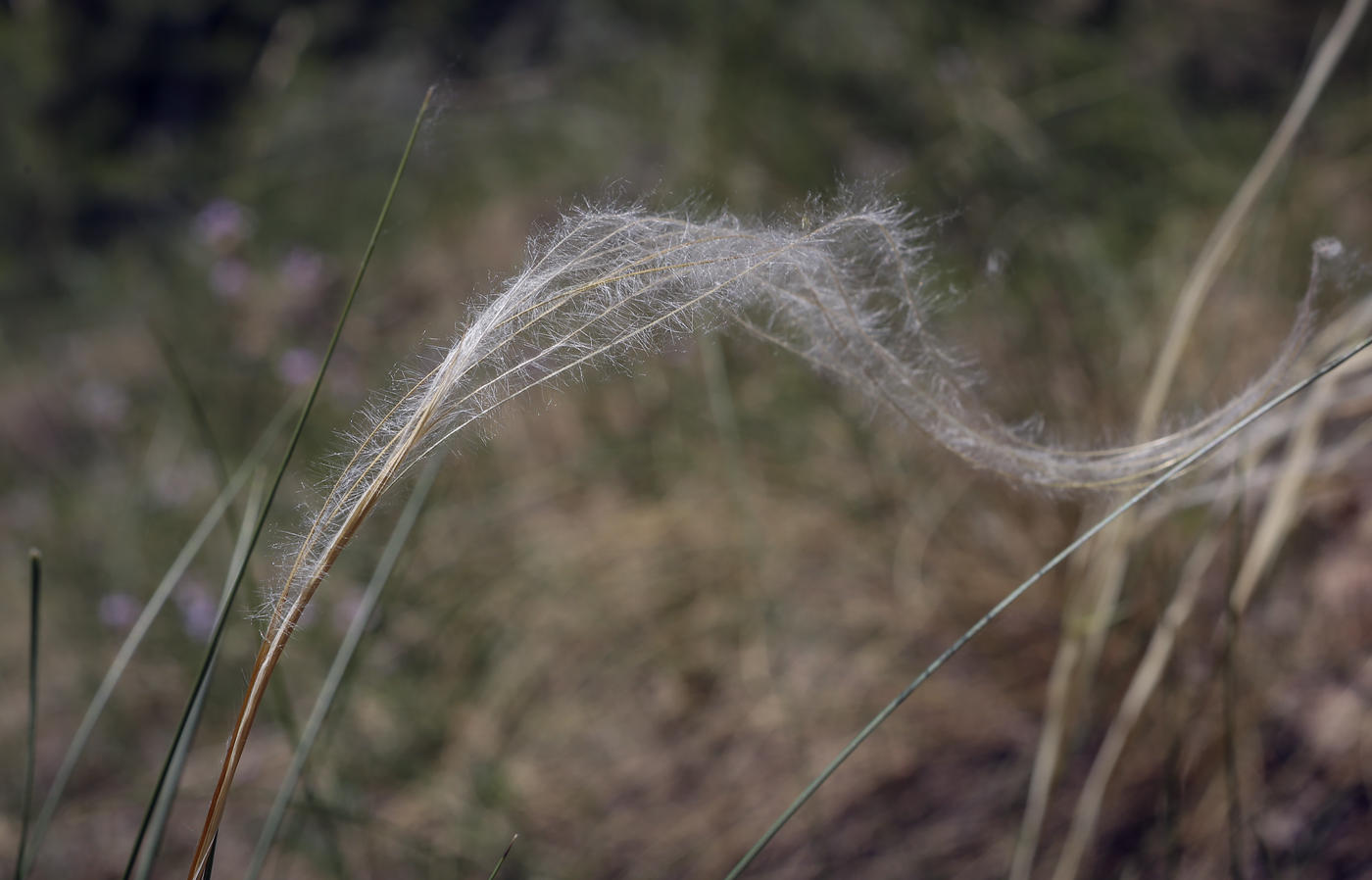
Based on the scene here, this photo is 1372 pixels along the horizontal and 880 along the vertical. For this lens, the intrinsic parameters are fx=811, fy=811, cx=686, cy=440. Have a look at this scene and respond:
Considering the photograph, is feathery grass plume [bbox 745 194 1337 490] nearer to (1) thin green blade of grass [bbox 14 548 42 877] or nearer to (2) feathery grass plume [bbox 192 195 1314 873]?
(2) feathery grass plume [bbox 192 195 1314 873]

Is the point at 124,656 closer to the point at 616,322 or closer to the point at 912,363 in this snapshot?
the point at 616,322

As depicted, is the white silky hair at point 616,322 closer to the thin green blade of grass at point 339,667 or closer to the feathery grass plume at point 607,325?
the feathery grass plume at point 607,325

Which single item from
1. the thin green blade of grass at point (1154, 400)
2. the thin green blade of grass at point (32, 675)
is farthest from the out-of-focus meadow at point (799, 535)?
the thin green blade of grass at point (32, 675)

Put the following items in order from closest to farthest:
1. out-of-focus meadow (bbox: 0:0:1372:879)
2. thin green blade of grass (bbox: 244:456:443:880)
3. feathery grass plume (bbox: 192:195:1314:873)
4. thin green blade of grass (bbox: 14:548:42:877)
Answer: feathery grass plume (bbox: 192:195:1314:873) < thin green blade of grass (bbox: 14:548:42:877) < thin green blade of grass (bbox: 244:456:443:880) < out-of-focus meadow (bbox: 0:0:1372:879)

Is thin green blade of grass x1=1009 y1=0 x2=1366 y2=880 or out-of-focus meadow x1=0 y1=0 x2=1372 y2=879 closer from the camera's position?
thin green blade of grass x1=1009 y1=0 x2=1366 y2=880

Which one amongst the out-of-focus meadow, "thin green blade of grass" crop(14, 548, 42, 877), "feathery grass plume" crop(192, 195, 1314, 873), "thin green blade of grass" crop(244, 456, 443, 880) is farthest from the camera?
the out-of-focus meadow

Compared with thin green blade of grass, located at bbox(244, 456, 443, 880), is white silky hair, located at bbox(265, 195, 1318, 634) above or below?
above

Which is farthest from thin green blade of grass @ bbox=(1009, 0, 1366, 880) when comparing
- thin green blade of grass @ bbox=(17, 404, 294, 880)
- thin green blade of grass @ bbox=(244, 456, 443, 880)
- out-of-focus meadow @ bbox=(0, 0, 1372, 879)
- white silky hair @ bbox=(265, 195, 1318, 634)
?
thin green blade of grass @ bbox=(17, 404, 294, 880)
